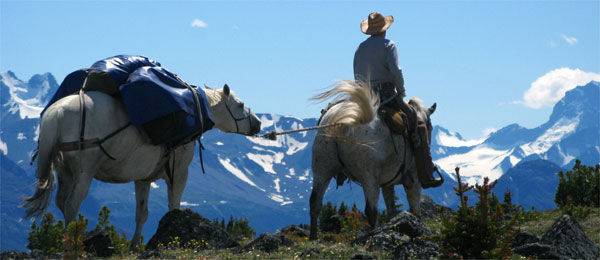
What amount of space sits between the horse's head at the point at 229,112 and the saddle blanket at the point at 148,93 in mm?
1809

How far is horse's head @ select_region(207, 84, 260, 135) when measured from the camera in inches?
592

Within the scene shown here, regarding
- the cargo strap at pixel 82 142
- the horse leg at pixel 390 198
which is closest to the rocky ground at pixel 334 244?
the cargo strap at pixel 82 142

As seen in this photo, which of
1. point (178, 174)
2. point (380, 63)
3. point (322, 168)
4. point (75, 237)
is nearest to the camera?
point (75, 237)

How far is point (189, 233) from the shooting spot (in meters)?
12.7

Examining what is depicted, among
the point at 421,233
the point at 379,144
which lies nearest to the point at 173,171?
the point at 379,144

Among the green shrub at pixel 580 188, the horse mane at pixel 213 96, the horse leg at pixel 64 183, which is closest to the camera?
the horse leg at pixel 64 183

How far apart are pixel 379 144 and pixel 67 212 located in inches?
232

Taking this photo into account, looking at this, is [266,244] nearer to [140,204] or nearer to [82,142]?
[140,204]

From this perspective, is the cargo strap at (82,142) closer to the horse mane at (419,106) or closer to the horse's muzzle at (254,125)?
the horse's muzzle at (254,125)

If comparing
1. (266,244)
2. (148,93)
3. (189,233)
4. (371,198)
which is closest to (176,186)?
(189,233)

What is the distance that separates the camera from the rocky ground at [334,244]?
35.0ft

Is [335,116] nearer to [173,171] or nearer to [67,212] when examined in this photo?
[173,171]

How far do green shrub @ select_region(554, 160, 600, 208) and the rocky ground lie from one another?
426 inches

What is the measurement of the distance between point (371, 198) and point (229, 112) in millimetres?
4151
